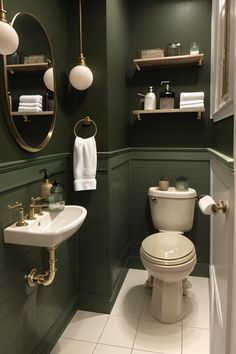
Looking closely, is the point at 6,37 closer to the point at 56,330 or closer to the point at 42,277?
the point at 42,277

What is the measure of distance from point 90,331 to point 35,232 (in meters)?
1.04

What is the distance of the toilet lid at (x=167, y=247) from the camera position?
1.93 meters

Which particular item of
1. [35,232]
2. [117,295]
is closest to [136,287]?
[117,295]

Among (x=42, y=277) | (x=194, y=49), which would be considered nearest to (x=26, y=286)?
(x=42, y=277)

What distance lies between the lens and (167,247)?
202cm

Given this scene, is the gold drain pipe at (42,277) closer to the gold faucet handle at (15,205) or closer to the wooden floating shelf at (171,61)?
the gold faucet handle at (15,205)

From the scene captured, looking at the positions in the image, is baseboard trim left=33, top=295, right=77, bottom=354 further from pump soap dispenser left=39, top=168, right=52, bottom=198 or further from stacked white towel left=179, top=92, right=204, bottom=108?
stacked white towel left=179, top=92, right=204, bottom=108

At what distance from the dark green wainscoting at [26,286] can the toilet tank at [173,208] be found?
0.85m

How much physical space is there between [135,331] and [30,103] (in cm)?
161

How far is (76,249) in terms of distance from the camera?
2180 mm

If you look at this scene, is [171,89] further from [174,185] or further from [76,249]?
[76,249]

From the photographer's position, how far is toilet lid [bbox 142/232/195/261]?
1927mm

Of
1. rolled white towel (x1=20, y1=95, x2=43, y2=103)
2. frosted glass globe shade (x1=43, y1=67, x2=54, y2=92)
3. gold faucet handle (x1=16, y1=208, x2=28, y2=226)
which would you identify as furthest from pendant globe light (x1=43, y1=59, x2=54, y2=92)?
gold faucet handle (x1=16, y1=208, x2=28, y2=226)

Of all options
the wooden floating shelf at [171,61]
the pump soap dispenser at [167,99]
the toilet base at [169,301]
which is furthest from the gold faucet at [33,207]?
the wooden floating shelf at [171,61]
